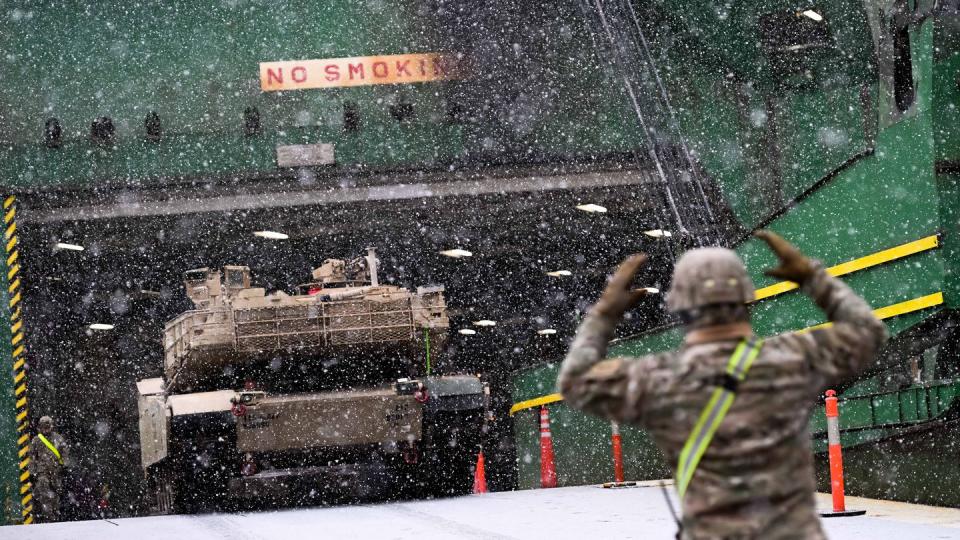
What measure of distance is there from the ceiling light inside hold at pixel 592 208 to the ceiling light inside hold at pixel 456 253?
4.82m

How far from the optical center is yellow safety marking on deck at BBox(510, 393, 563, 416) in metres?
21.4

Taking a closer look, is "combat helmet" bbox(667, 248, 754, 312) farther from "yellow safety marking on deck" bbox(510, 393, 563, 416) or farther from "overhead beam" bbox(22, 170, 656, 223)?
"overhead beam" bbox(22, 170, 656, 223)

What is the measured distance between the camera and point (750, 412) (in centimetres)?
336

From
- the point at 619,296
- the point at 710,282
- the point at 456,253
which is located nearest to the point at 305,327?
the point at 619,296

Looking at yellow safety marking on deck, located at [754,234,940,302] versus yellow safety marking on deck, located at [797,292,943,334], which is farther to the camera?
yellow safety marking on deck, located at [754,234,940,302]

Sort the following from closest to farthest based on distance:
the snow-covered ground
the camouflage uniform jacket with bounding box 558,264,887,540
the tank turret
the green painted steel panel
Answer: the camouflage uniform jacket with bounding box 558,264,887,540 → the snow-covered ground → the tank turret → the green painted steel panel

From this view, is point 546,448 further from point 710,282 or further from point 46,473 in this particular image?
point 710,282

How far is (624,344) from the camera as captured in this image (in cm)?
1859

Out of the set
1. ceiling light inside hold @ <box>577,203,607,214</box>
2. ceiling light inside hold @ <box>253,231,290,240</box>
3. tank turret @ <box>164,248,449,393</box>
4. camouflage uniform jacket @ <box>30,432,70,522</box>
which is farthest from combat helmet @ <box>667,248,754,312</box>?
ceiling light inside hold @ <box>253,231,290,240</box>

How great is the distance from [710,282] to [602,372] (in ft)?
1.19

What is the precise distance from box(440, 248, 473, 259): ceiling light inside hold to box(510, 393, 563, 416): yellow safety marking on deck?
144 inches

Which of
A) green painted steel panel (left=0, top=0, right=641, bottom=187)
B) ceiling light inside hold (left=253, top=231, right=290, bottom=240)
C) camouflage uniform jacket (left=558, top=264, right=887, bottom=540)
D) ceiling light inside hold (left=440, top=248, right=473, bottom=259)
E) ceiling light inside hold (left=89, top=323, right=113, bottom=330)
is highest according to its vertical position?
green painted steel panel (left=0, top=0, right=641, bottom=187)

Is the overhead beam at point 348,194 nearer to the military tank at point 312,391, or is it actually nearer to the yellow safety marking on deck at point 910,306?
the military tank at point 312,391

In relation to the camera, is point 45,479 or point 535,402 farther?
point 535,402
